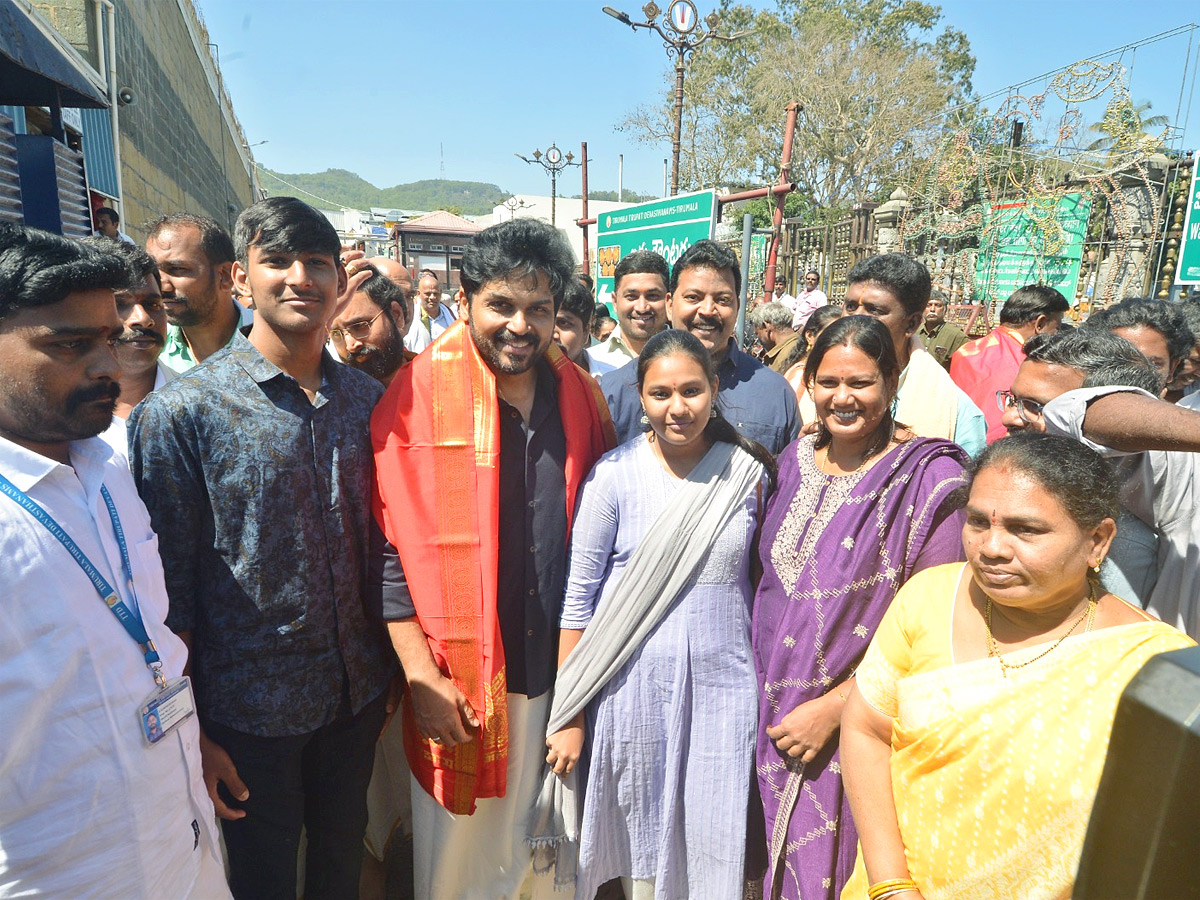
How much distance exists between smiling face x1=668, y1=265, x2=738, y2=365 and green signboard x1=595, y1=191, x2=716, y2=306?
7.15 ft

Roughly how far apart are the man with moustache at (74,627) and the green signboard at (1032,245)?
11.7 metres

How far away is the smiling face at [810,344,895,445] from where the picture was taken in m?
1.86

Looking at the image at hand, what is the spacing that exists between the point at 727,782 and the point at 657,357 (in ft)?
3.98

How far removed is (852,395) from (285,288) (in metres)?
1.51

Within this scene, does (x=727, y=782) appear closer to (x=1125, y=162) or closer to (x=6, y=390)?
(x=6, y=390)

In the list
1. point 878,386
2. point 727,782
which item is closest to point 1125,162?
point 878,386

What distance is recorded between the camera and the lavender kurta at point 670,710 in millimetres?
1944

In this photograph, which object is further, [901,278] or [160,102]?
[160,102]

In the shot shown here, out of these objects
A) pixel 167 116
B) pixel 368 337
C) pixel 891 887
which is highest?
pixel 167 116

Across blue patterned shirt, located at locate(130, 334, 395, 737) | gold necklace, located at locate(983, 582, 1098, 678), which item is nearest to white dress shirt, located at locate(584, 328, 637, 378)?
blue patterned shirt, located at locate(130, 334, 395, 737)

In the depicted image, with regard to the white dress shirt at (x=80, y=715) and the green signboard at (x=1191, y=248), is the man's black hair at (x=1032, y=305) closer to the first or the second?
the green signboard at (x=1191, y=248)

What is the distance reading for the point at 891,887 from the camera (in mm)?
1459

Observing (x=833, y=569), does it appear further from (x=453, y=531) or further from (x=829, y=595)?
(x=453, y=531)

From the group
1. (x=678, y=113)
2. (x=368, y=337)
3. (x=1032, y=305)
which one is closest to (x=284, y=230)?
(x=368, y=337)
